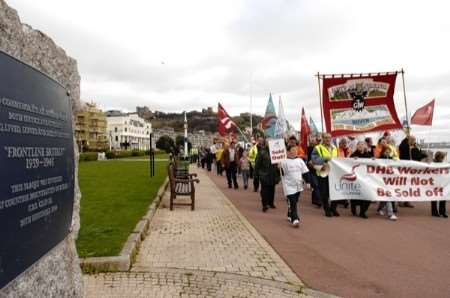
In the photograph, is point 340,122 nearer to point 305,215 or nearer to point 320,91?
point 320,91

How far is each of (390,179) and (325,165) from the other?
1585mm

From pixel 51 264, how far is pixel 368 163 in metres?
8.74

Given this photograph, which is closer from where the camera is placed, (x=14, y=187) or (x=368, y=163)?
(x=14, y=187)

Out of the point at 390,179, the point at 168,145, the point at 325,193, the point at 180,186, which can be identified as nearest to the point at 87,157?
the point at 168,145

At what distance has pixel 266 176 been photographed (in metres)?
10.7

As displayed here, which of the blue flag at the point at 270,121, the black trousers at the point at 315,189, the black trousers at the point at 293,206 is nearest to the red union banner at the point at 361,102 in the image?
the black trousers at the point at 315,189

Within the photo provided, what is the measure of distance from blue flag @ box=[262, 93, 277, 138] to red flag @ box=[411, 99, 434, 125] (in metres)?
6.17

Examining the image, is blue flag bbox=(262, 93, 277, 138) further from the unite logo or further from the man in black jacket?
the unite logo

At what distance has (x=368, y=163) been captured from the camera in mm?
9922

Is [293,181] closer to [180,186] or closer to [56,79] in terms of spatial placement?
[180,186]

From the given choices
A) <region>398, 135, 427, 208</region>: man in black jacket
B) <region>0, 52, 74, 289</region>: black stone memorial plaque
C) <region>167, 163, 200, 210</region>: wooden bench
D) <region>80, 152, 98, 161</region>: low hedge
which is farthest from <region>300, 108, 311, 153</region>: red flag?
<region>80, 152, 98, 161</region>: low hedge

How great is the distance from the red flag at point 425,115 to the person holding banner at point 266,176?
7.62 meters

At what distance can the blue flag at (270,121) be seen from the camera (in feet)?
63.0

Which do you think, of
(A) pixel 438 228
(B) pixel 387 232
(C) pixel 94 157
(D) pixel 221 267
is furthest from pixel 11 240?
(C) pixel 94 157
